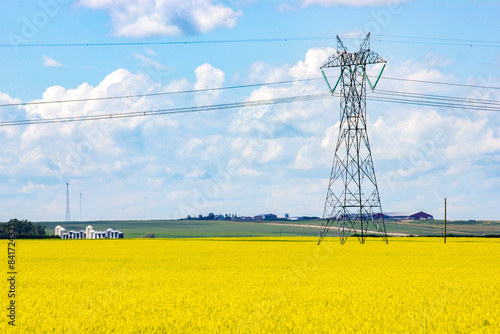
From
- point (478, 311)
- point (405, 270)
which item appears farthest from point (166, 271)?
point (478, 311)

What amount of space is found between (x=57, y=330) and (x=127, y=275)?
1710 centimetres

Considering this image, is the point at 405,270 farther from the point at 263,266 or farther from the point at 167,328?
the point at 167,328

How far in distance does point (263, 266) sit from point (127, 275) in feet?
32.7

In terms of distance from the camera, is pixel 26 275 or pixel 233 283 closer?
pixel 233 283

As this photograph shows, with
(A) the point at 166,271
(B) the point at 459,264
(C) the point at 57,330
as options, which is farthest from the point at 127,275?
(B) the point at 459,264

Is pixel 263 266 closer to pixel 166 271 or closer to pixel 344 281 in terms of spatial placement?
pixel 166 271

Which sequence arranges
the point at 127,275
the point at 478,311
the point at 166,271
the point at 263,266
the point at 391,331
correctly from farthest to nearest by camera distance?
the point at 263,266 → the point at 166,271 → the point at 127,275 → the point at 478,311 → the point at 391,331

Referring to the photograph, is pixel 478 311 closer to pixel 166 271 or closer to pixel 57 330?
pixel 57 330

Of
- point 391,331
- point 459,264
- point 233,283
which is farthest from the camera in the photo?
point 459,264

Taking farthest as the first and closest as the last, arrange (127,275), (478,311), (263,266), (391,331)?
(263,266) < (127,275) < (478,311) < (391,331)

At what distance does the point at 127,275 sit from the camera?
111 ft

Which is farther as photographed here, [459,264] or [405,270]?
[459,264]

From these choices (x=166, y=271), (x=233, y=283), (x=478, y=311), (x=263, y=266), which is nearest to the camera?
(x=478, y=311)

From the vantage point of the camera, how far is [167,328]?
1736cm
